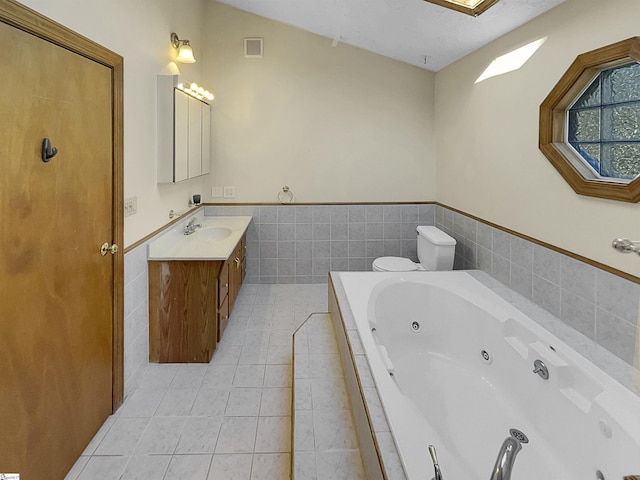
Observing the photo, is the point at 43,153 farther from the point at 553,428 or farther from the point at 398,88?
the point at 398,88

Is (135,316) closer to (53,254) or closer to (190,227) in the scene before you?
(53,254)

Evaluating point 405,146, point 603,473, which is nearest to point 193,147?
point 405,146

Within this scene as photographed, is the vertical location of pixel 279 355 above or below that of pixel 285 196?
below

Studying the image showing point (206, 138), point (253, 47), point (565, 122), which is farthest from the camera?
point (253, 47)

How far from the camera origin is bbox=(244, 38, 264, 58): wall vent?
4.18 meters

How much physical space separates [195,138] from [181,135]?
0.45 m

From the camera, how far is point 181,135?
10.0ft

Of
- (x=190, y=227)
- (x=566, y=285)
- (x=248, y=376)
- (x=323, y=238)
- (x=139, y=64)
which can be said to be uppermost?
(x=139, y=64)

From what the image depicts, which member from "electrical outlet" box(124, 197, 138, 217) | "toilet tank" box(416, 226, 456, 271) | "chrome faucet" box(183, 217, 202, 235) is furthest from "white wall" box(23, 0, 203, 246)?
"toilet tank" box(416, 226, 456, 271)

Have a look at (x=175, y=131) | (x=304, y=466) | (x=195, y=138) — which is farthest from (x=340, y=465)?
(x=195, y=138)

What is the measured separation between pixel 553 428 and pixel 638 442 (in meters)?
0.48

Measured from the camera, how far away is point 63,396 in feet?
5.83

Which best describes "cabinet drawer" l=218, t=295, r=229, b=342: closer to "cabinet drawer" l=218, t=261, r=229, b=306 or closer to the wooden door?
"cabinet drawer" l=218, t=261, r=229, b=306

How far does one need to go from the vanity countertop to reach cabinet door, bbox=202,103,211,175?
470mm
